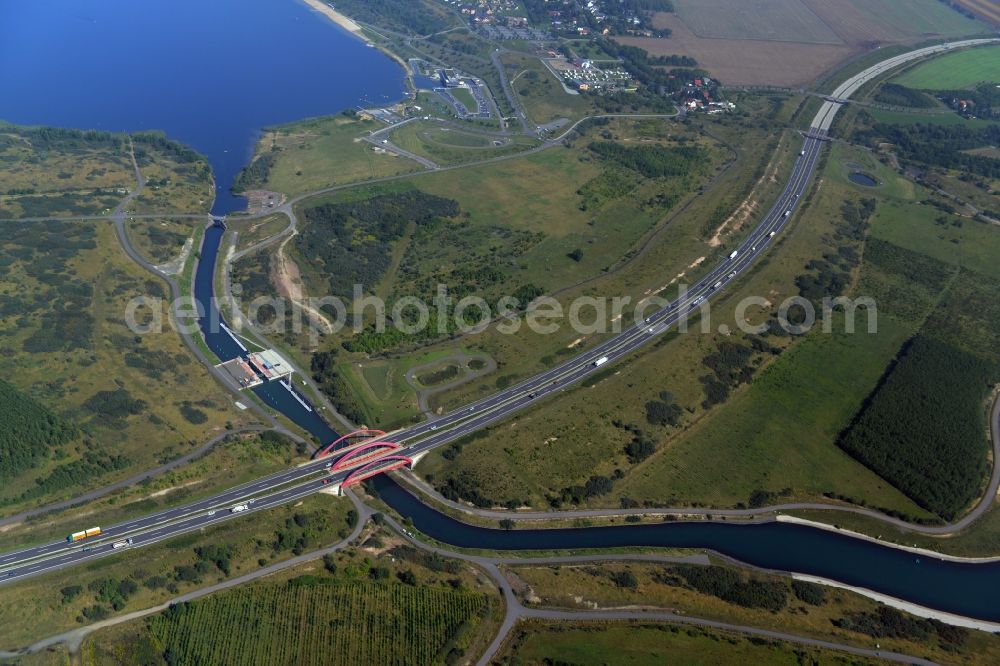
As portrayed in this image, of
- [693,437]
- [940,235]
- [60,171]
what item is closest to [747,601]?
[693,437]

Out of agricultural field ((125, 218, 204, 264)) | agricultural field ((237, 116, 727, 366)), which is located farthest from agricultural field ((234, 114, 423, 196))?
agricultural field ((125, 218, 204, 264))

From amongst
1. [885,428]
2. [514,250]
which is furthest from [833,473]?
[514,250]

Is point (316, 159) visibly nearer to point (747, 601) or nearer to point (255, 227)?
point (255, 227)

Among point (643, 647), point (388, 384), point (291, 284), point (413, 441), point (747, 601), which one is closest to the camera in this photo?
point (643, 647)

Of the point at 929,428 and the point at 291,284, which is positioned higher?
the point at 291,284

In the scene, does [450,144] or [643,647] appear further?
[450,144]

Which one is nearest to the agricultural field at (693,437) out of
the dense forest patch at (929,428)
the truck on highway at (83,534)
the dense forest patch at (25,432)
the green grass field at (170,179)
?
the dense forest patch at (929,428)

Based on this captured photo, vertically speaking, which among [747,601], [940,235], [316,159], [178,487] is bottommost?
[747,601]
